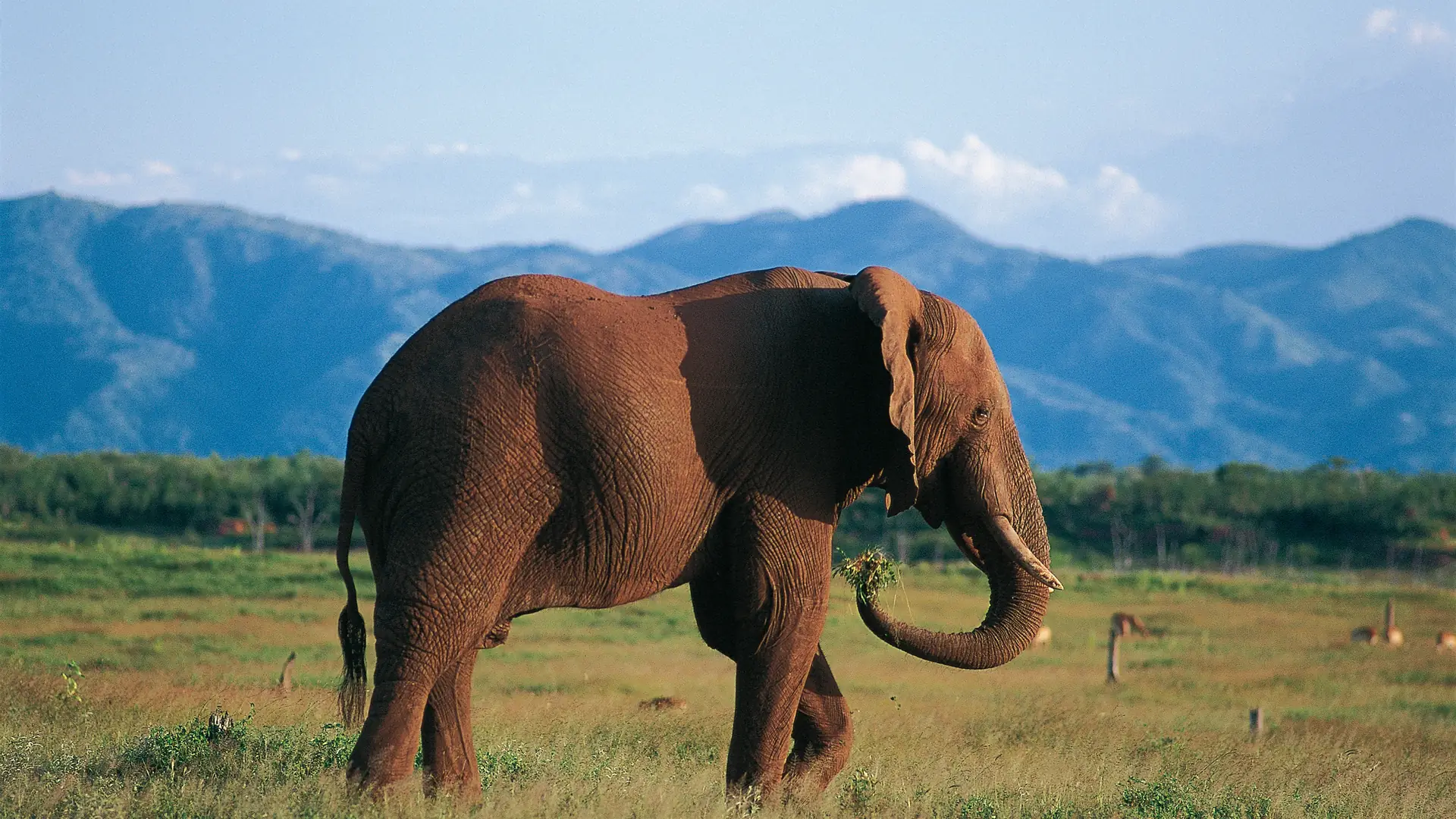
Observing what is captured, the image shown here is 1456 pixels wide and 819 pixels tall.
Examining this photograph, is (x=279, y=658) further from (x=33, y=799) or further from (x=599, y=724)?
(x=33, y=799)

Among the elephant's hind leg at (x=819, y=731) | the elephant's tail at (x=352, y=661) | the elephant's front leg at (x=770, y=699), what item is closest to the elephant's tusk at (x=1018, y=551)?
the elephant's front leg at (x=770, y=699)

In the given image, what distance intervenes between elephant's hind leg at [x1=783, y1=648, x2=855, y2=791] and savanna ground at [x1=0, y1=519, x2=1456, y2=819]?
25 centimetres

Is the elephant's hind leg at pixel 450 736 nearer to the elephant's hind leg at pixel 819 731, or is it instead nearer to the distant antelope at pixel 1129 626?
the elephant's hind leg at pixel 819 731

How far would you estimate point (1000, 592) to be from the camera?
9.00 metres

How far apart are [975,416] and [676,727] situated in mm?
5825

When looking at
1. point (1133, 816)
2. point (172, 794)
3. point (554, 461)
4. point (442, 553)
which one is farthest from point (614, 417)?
point (1133, 816)

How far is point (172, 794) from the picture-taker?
758 cm

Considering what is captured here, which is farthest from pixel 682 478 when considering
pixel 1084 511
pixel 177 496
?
pixel 1084 511

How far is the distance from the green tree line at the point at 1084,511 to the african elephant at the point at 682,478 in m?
71.3

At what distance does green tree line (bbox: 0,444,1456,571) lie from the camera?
88.5m

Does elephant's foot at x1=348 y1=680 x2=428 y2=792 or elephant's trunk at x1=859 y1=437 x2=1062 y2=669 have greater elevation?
elephant's trunk at x1=859 y1=437 x2=1062 y2=669

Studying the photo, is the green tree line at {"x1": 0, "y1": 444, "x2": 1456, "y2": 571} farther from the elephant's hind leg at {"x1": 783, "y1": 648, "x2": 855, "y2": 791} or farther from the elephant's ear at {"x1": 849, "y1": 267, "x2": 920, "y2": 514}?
the elephant's ear at {"x1": 849, "y1": 267, "x2": 920, "y2": 514}

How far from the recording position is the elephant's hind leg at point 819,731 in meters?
8.91

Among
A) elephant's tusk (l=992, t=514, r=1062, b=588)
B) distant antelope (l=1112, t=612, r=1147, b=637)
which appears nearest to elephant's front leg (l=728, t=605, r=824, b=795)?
elephant's tusk (l=992, t=514, r=1062, b=588)
